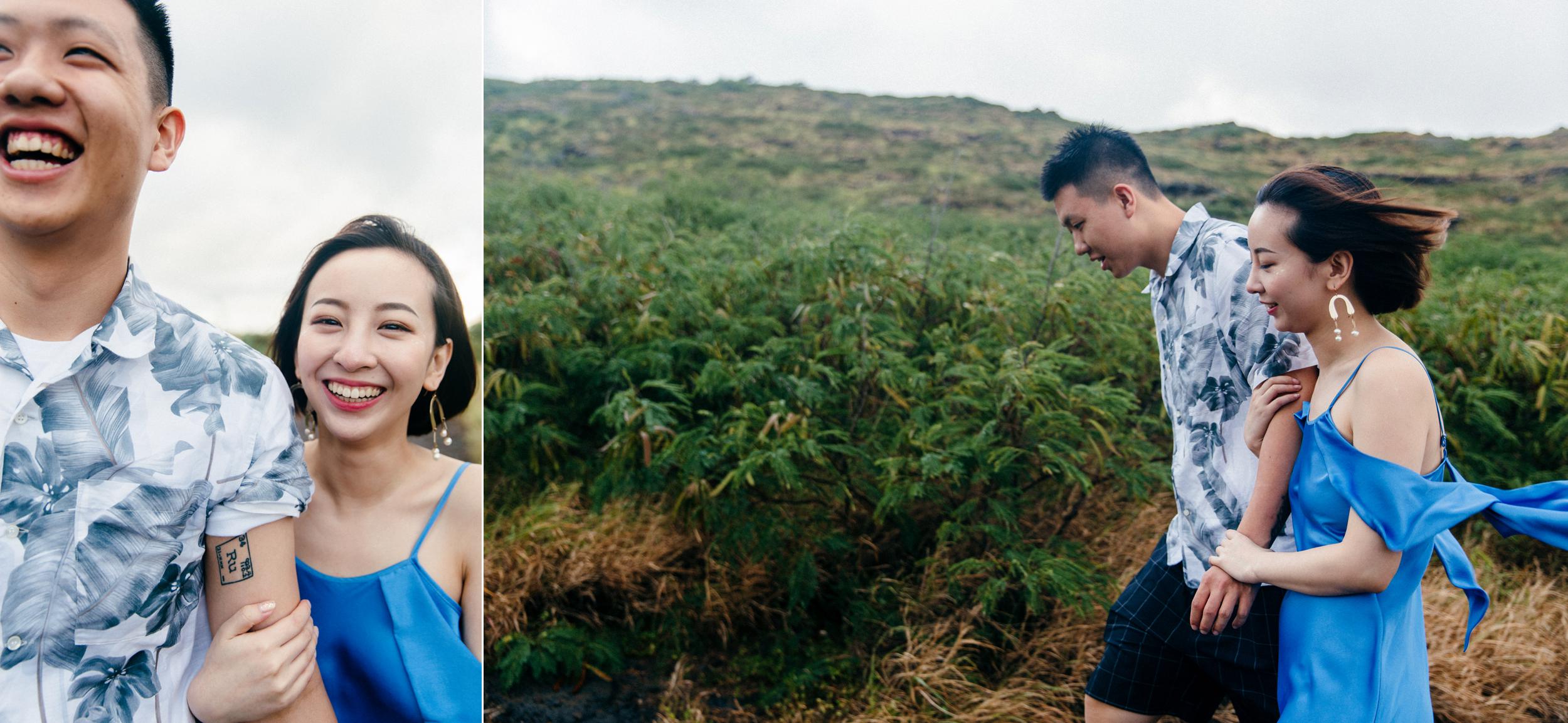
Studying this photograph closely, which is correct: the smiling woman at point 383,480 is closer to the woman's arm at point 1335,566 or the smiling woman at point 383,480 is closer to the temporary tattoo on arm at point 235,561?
the temporary tattoo on arm at point 235,561

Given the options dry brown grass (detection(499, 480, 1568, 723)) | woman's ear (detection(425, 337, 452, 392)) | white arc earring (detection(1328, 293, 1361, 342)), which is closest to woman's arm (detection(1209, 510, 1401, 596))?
white arc earring (detection(1328, 293, 1361, 342))

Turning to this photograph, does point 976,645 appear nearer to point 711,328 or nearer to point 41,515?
point 711,328

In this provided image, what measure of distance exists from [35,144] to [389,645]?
40.3 inches

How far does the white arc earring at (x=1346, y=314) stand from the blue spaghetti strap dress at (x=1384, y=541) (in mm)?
57

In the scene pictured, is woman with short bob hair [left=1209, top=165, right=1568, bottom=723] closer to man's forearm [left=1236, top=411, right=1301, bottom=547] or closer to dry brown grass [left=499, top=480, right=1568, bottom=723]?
man's forearm [left=1236, top=411, right=1301, bottom=547]

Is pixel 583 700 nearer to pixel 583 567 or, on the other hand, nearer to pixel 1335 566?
pixel 583 567

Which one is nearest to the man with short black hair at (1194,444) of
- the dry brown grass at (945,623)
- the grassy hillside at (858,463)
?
the grassy hillside at (858,463)

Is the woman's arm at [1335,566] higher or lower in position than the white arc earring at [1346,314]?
lower

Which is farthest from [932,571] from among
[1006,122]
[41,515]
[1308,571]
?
[1006,122]

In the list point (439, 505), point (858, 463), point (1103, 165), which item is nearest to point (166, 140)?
point (439, 505)

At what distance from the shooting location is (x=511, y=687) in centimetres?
322

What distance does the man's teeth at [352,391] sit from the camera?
1.68 metres

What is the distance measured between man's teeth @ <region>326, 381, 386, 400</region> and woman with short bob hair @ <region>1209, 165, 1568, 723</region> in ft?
5.31

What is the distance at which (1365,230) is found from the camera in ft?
5.03
